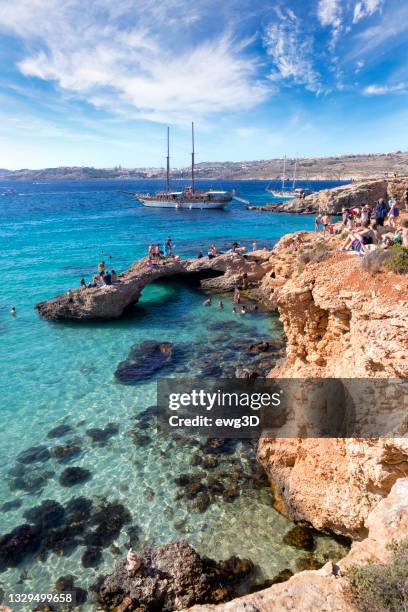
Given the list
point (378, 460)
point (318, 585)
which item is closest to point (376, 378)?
point (378, 460)

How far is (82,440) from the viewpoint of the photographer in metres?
13.9

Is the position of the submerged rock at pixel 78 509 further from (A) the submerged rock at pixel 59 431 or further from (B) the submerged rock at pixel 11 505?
(A) the submerged rock at pixel 59 431

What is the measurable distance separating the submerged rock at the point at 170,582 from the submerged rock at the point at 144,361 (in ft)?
29.9

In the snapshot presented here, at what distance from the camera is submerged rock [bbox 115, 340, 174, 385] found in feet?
59.3

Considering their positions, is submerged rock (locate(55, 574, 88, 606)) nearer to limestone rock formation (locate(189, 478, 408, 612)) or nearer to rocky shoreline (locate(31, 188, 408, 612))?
rocky shoreline (locate(31, 188, 408, 612))

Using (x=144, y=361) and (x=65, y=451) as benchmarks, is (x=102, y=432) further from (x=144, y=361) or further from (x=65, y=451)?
(x=144, y=361)

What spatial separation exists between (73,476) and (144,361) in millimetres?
7808

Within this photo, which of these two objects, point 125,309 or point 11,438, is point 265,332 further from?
point 11,438

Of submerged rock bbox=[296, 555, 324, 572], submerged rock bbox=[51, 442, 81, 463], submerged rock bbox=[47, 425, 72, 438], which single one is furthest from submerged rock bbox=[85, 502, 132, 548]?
submerged rock bbox=[296, 555, 324, 572]

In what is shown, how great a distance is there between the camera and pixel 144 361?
1956 cm

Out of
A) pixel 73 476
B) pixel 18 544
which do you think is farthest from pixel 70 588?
pixel 73 476

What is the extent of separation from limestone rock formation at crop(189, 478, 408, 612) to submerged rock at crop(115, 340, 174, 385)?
12479 millimetres

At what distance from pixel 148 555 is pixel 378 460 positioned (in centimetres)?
604

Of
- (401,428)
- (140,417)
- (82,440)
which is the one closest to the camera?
(401,428)
